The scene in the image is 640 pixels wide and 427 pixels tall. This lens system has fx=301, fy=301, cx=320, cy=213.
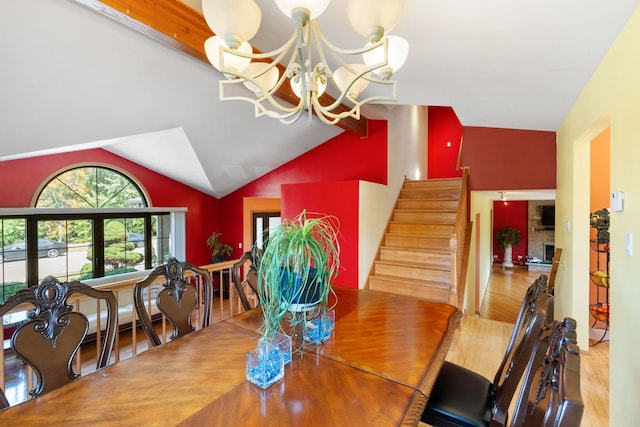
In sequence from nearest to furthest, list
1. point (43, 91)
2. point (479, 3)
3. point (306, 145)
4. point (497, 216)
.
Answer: point (479, 3) < point (43, 91) < point (306, 145) < point (497, 216)

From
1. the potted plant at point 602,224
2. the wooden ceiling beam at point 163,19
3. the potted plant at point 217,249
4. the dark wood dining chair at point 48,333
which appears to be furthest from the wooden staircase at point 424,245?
the potted plant at point 217,249

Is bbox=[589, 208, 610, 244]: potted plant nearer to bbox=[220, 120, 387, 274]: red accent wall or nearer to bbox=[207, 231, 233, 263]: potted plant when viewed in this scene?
bbox=[220, 120, 387, 274]: red accent wall

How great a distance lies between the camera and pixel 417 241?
14.5 ft

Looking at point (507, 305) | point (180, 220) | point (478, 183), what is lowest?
point (507, 305)

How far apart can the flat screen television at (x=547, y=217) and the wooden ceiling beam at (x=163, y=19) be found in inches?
405

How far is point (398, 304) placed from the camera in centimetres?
206

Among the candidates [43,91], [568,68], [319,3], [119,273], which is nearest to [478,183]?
[568,68]

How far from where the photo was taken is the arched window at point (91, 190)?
465cm

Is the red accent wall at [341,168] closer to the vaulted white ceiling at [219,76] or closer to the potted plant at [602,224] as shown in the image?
the vaulted white ceiling at [219,76]

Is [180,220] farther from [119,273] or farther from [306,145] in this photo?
[306,145]

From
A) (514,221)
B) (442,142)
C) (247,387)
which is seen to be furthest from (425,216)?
(514,221)

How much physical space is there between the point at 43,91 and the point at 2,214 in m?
2.77

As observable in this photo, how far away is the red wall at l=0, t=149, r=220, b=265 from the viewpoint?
4.19 metres

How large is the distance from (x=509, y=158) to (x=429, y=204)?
4.45 ft
